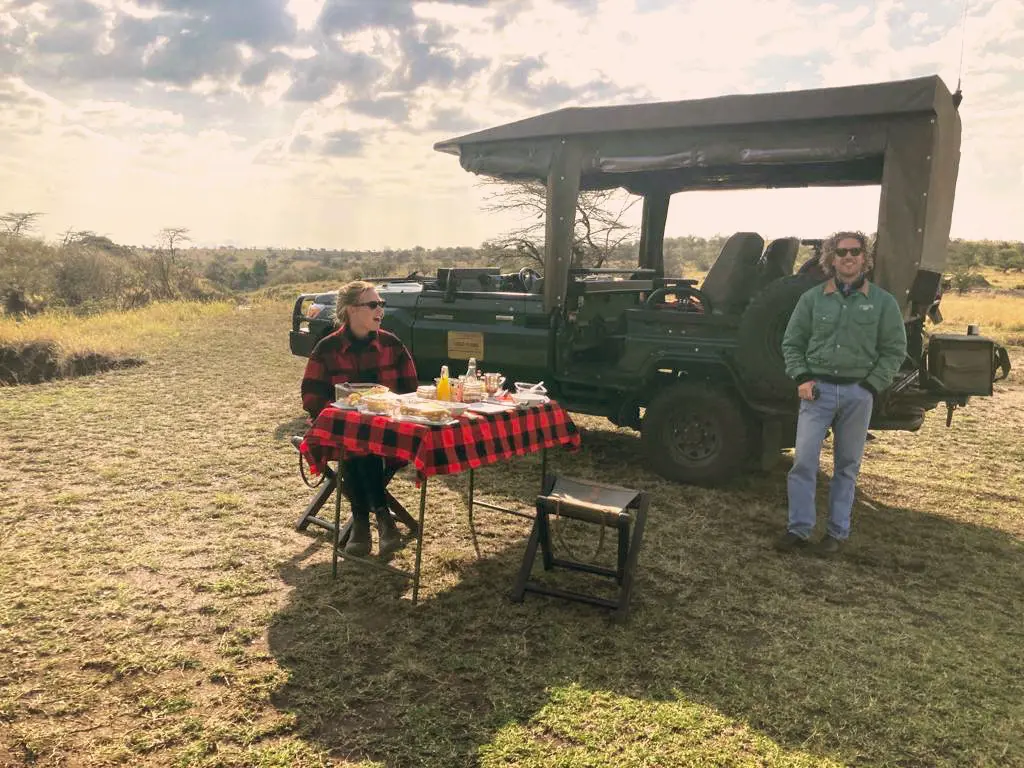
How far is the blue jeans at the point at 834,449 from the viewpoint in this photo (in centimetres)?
459

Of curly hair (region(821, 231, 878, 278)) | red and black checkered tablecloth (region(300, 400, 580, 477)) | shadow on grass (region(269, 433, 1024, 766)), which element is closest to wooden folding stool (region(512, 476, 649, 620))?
shadow on grass (region(269, 433, 1024, 766))

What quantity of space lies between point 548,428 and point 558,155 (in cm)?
258

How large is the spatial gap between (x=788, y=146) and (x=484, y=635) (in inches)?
149

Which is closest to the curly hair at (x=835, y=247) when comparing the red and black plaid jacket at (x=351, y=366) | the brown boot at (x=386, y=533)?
the red and black plaid jacket at (x=351, y=366)

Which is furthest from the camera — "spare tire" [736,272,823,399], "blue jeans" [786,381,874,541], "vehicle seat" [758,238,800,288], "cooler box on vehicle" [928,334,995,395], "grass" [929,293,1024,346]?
"grass" [929,293,1024,346]

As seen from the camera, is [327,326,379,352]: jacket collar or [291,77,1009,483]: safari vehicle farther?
[291,77,1009,483]: safari vehicle

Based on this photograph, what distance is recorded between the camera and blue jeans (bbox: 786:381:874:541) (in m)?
4.59

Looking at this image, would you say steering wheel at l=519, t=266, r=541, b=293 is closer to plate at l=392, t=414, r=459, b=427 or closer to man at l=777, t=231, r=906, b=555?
man at l=777, t=231, r=906, b=555

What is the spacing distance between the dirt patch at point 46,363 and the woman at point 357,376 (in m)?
8.09

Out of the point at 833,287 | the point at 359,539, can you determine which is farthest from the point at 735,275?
the point at 359,539

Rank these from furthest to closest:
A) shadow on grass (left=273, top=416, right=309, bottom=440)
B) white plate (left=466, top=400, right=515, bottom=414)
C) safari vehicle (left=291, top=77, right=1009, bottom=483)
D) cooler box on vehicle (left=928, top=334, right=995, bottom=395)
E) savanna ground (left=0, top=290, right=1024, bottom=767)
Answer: shadow on grass (left=273, top=416, right=309, bottom=440)
cooler box on vehicle (left=928, top=334, right=995, bottom=395)
safari vehicle (left=291, top=77, right=1009, bottom=483)
white plate (left=466, top=400, right=515, bottom=414)
savanna ground (left=0, top=290, right=1024, bottom=767)

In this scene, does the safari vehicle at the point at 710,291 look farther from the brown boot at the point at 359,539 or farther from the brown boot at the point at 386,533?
the brown boot at the point at 359,539

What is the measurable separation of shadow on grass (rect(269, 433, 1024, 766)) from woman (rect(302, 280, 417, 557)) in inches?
10.1

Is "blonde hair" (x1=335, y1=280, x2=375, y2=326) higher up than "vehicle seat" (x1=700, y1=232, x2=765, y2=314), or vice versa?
"vehicle seat" (x1=700, y1=232, x2=765, y2=314)
